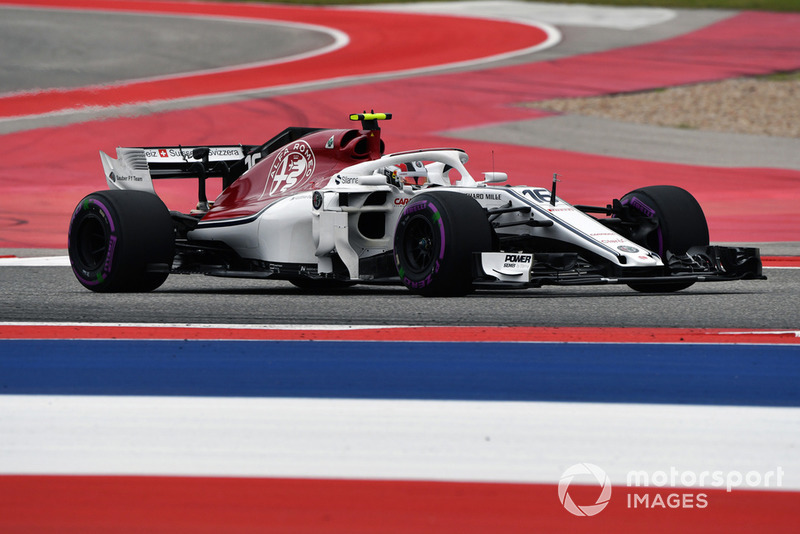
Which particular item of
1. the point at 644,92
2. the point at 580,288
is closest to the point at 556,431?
the point at 580,288

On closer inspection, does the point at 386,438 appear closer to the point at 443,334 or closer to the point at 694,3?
the point at 443,334

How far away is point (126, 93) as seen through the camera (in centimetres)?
1375

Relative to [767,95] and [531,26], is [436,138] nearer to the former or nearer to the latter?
[767,95]

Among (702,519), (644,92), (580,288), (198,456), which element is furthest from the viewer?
(644,92)

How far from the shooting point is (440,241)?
841cm

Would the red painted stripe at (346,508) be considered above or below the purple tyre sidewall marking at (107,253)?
above

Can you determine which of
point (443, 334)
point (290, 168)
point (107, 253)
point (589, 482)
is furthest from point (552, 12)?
point (589, 482)

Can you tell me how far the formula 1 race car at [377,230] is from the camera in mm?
8523

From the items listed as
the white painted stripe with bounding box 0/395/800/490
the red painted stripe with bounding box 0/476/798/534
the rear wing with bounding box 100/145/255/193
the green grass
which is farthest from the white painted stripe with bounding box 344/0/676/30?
the red painted stripe with bounding box 0/476/798/534

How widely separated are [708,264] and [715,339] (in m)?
2.63

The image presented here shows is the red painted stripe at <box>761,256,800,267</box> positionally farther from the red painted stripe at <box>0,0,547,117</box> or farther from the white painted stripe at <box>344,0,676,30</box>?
the white painted stripe at <box>344,0,676,30</box>

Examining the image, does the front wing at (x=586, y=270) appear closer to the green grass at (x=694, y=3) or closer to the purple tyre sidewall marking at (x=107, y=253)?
the purple tyre sidewall marking at (x=107, y=253)

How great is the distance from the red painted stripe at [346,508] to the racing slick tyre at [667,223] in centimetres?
553

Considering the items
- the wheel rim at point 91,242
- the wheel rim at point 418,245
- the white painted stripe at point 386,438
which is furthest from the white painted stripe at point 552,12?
the white painted stripe at point 386,438
